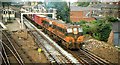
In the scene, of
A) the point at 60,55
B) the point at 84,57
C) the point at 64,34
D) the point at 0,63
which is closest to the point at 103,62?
the point at 84,57

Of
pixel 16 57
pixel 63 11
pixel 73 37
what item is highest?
pixel 63 11

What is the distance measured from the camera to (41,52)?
16.7 m

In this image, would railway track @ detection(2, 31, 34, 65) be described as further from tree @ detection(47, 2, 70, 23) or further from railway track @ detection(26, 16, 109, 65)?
tree @ detection(47, 2, 70, 23)

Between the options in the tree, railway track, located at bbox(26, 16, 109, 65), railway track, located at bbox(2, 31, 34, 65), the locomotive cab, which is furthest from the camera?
the tree

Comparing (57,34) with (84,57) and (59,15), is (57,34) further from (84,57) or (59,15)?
(59,15)

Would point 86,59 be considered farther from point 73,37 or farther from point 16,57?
point 16,57

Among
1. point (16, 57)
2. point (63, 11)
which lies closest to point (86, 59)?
point (16, 57)

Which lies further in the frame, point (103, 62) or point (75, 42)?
point (75, 42)

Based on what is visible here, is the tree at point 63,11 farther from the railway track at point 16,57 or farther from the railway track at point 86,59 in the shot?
the railway track at point 86,59

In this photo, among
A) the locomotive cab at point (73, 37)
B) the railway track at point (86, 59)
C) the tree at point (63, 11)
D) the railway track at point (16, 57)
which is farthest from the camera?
the tree at point (63, 11)

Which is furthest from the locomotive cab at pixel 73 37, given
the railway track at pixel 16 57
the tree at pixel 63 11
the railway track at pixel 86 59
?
the tree at pixel 63 11

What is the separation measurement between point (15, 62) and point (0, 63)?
3.69 feet

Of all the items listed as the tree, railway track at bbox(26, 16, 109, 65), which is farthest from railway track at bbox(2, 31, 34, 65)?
the tree

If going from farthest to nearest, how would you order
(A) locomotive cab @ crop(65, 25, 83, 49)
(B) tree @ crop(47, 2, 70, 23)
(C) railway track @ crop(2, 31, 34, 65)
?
(B) tree @ crop(47, 2, 70, 23)
(A) locomotive cab @ crop(65, 25, 83, 49)
(C) railway track @ crop(2, 31, 34, 65)
